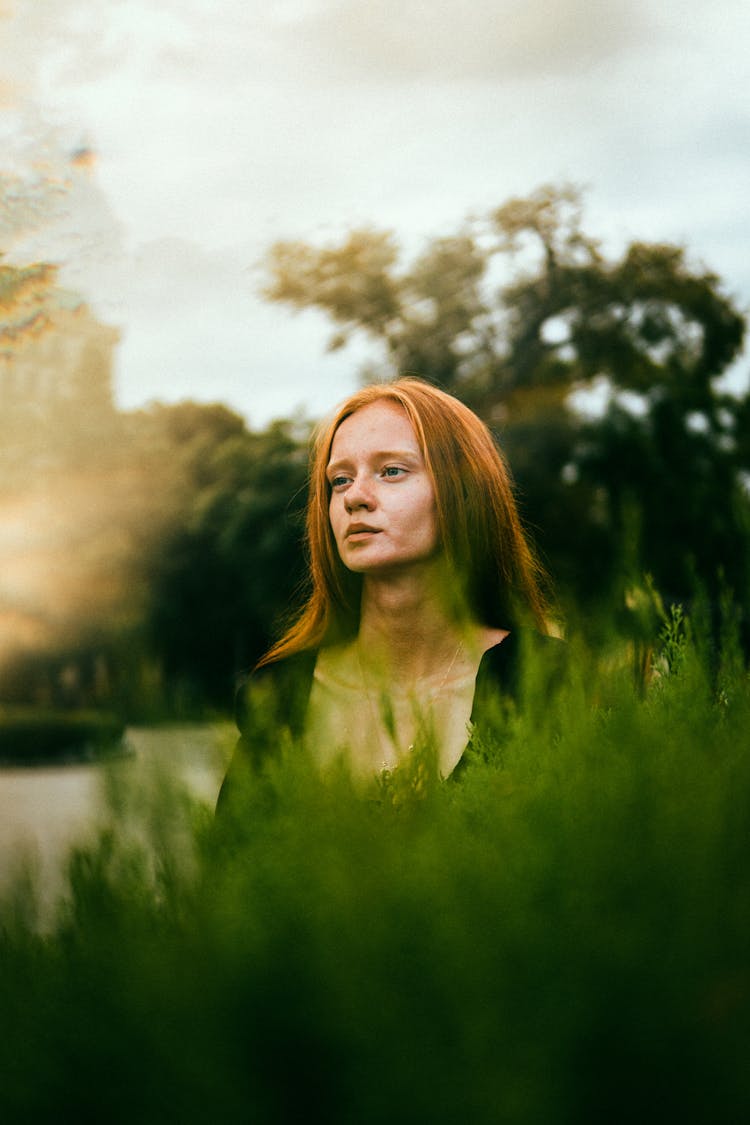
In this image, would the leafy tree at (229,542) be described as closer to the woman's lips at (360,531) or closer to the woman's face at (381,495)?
the woman's face at (381,495)

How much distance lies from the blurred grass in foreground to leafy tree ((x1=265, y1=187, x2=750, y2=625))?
89.7 ft

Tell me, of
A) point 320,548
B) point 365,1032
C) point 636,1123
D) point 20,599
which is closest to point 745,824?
point 636,1123

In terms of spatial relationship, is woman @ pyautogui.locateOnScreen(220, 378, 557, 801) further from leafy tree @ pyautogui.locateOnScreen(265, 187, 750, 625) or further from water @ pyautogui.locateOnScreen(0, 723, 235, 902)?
leafy tree @ pyautogui.locateOnScreen(265, 187, 750, 625)

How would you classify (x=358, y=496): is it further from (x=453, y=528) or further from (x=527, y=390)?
(x=527, y=390)

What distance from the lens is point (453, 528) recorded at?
2.76m

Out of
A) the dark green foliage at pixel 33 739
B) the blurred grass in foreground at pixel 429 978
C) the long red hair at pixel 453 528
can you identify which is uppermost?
the long red hair at pixel 453 528

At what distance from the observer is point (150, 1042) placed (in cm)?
93

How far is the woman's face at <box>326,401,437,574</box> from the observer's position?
104 inches

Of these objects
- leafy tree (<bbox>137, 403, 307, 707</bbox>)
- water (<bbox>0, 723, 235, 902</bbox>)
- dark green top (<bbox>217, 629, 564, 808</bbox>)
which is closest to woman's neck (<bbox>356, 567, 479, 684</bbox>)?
dark green top (<bbox>217, 629, 564, 808</bbox>)

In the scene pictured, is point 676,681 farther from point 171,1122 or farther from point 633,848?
point 171,1122

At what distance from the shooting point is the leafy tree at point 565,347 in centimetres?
2939

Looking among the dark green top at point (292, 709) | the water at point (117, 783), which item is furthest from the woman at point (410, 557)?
the water at point (117, 783)

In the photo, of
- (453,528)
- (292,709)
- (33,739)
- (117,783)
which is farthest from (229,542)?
(117,783)

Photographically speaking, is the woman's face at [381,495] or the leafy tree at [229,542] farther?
the leafy tree at [229,542]
